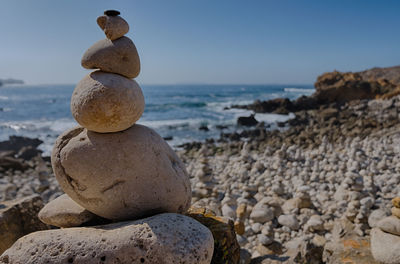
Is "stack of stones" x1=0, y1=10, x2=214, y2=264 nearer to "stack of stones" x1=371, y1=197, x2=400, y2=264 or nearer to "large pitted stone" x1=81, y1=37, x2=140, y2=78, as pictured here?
"large pitted stone" x1=81, y1=37, x2=140, y2=78

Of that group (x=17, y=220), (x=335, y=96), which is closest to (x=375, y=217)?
(x=17, y=220)

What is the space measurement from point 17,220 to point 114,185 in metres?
2.12

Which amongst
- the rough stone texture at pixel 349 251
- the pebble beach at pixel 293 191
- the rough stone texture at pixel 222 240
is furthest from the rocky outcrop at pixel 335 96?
the rough stone texture at pixel 222 240

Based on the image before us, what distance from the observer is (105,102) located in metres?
2.24

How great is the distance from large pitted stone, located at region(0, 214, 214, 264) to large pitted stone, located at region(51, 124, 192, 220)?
35cm

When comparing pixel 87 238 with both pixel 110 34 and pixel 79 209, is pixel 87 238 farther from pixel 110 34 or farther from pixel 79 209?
pixel 110 34

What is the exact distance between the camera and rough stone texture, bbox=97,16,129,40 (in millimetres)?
2395

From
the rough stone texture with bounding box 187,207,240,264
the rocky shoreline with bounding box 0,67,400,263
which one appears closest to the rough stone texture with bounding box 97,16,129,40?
the rough stone texture with bounding box 187,207,240,264

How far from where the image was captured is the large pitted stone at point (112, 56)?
2.40 m

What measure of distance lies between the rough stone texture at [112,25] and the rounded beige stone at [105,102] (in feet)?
1.17

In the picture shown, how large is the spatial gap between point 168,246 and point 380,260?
2.50 metres

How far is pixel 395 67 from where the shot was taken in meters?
55.5

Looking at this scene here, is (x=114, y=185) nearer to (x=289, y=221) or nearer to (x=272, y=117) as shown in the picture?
(x=289, y=221)

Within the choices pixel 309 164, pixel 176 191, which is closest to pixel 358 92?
pixel 309 164
